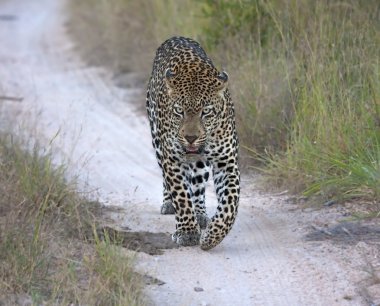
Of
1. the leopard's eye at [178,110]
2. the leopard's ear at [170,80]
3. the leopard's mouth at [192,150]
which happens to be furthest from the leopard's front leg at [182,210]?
the leopard's ear at [170,80]

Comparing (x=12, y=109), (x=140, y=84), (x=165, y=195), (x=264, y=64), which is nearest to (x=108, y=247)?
(x=165, y=195)

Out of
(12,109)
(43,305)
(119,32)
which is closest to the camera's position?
(43,305)

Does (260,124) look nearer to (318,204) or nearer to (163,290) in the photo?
(318,204)

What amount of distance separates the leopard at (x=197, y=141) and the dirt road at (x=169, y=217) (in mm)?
232

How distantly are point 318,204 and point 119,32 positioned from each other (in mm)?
8045

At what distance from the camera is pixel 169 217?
9.03 meters

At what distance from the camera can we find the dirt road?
677cm

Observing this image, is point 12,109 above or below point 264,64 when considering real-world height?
below

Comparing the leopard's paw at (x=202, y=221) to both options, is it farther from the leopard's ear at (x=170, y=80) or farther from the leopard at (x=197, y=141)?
the leopard's ear at (x=170, y=80)

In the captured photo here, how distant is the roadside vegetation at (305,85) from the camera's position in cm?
861

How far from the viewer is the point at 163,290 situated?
6809mm

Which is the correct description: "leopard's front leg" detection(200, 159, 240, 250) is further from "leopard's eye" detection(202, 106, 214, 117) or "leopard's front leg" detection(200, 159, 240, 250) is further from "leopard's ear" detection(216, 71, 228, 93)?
"leopard's ear" detection(216, 71, 228, 93)

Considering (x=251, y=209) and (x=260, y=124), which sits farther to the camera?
(x=260, y=124)

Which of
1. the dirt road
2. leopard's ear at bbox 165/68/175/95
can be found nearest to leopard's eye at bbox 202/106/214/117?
leopard's ear at bbox 165/68/175/95
